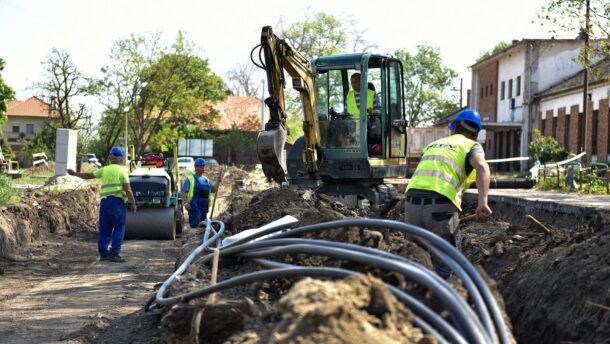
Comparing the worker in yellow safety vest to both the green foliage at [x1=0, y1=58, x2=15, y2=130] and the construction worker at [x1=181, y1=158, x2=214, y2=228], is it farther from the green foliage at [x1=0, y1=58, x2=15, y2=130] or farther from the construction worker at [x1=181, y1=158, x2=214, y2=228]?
the green foliage at [x1=0, y1=58, x2=15, y2=130]

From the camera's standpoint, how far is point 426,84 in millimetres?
91625

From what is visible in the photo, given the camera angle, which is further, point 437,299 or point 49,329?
point 49,329

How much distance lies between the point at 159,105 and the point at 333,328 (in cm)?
5120

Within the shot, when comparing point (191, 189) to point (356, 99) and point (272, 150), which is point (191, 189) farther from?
point (356, 99)

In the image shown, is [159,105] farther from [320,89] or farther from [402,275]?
[402,275]

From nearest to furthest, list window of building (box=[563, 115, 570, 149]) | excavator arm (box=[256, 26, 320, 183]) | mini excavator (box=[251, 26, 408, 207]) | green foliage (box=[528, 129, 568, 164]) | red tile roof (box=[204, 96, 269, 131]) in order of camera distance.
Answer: excavator arm (box=[256, 26, 320, 183])
mini excavator (box=[251, 26, 408, 207])
green foliage (box=[528, 129, 568, 164])
window of building (box=[563, 115, 570, 149])
red tile roof (box=[204, 96, 269, 131])

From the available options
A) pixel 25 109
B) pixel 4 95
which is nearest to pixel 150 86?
pixel 4 95

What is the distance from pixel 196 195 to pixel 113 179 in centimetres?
260

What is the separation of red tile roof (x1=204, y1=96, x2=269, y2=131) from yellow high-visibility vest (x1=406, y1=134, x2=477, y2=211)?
68927 millimetres

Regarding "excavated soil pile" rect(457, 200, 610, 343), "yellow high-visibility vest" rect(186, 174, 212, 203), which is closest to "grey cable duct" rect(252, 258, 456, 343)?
"excavated soil pile" rect(457, 200, 610, 343)

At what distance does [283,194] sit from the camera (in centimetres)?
1397

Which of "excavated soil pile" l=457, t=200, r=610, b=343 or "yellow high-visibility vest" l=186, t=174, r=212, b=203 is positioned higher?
"yellow high-visibility vest" l=186, t=174, r=212, b=203

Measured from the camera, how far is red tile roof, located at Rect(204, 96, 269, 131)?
3044 inches

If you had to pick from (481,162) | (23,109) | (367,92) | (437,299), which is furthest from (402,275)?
(23,109)
